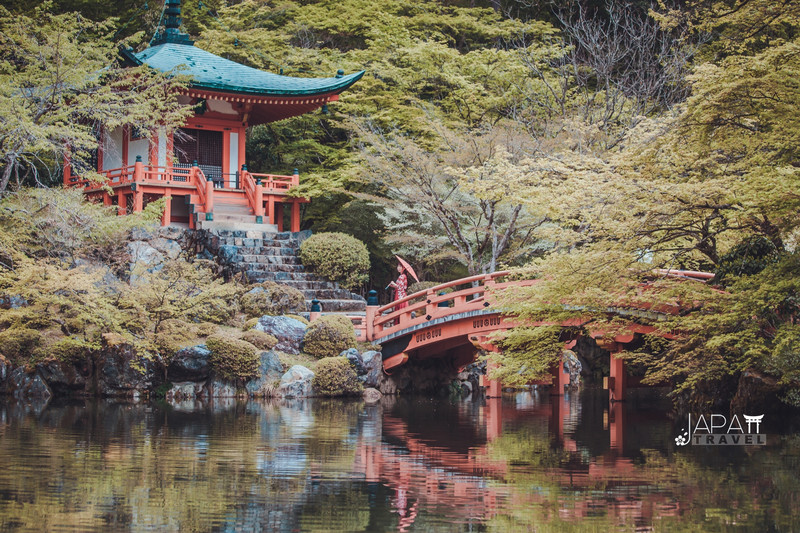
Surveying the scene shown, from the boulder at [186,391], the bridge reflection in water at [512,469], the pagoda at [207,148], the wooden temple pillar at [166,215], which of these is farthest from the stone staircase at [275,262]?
the bridge reflection in water at [512,469]

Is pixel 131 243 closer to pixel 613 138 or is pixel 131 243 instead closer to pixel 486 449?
pixel 613 138

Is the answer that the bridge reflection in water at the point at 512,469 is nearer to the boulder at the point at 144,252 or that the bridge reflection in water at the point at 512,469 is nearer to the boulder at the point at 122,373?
the boulder at the point at 122,373

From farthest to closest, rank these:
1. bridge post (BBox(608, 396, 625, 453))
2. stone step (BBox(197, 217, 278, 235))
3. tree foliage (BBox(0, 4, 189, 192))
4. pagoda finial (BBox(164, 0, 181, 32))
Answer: pagoda finial (BBox(164, 0, 181, 32)) → stone step (BBox(197, 217, 278, 235)) → tree foliage (BBox(0, 4, 189, 192)) → bridge post (BBox(608, 396, 625, 453))

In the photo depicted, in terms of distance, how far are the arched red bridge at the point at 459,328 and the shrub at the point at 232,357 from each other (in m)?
3.09

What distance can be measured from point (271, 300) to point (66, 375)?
4710 millimetres

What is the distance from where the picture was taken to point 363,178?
2448cm

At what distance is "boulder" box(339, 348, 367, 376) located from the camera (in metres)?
19.3

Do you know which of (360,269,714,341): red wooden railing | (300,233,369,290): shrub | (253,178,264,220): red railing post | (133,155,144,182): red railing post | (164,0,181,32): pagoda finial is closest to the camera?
(360,269,714,341): red wooden railing

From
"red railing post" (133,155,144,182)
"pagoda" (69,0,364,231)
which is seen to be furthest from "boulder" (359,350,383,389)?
"red railing post" (133,155,144,182)

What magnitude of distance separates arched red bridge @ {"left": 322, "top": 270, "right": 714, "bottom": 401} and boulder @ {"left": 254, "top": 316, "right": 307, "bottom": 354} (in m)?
1.55

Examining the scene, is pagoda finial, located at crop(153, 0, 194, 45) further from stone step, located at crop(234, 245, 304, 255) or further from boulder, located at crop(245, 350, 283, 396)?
boulder, located at crop(245, 350, 283, 396)

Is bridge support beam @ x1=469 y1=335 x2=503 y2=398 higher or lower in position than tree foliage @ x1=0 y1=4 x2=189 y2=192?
lower

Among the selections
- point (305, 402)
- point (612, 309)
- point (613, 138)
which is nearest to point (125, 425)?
point (305, 402)

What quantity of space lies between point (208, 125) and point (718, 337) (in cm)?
1779
